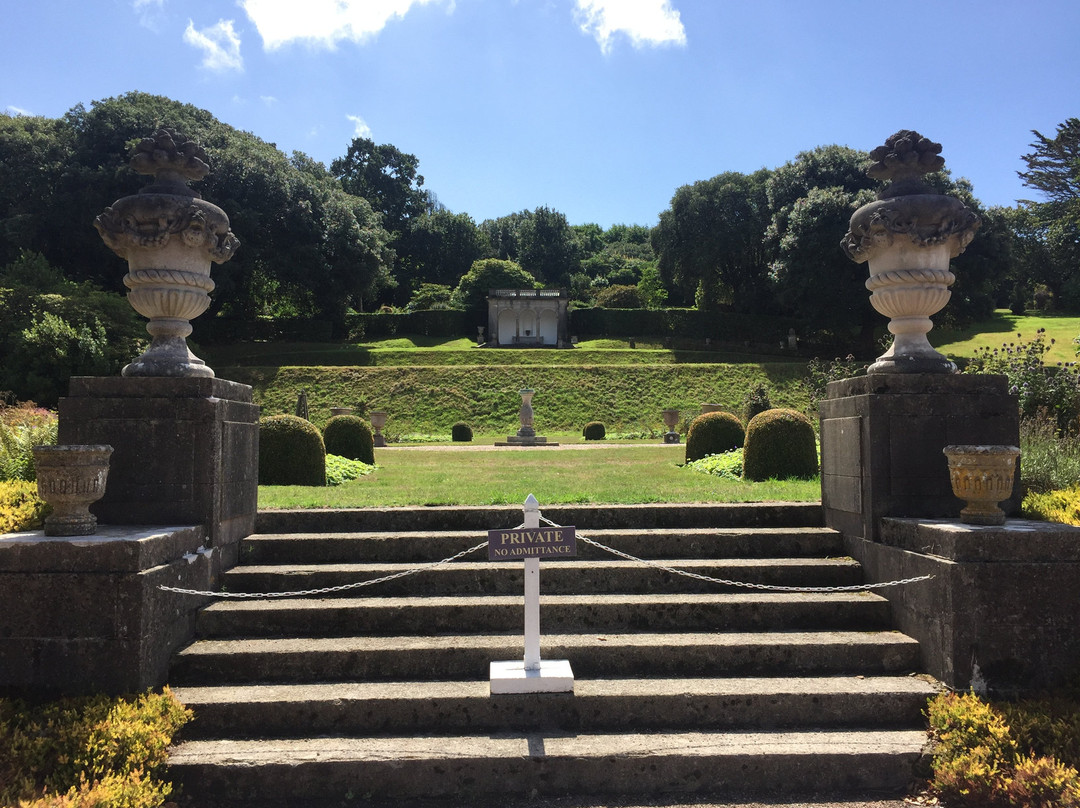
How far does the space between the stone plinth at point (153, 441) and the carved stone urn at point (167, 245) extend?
24 cm

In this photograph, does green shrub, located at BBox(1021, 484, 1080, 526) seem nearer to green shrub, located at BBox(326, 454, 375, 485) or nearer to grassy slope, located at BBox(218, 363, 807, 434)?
green shrub, located at BBox(326, 454, 375, 485)

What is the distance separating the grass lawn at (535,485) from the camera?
6922mm

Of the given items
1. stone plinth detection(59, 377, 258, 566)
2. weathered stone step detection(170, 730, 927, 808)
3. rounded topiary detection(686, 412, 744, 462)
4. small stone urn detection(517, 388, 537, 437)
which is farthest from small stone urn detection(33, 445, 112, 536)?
small stone urn detection(517, 388, 537, 437)

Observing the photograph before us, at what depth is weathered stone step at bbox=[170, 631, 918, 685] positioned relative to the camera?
14.7 ft

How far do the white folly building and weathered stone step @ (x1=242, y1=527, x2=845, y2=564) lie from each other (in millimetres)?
45363

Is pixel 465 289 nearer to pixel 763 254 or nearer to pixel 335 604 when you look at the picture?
pixel 763 254

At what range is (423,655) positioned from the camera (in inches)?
178

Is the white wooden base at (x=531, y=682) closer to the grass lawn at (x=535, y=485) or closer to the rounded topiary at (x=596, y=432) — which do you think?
the grass lawn at (x=535, y=485)

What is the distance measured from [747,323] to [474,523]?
42.5 metres

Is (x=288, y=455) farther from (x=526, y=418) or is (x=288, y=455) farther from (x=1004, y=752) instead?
(x=526, y=418)

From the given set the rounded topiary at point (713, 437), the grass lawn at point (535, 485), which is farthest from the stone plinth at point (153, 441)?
the rounded topiary at point (713, 437)

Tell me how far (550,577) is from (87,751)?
2.95 meters

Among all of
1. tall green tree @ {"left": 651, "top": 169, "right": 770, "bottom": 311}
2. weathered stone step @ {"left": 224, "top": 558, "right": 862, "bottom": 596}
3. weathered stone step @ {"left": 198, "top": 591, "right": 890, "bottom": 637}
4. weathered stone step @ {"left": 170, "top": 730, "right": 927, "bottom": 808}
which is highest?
tall green tree @ {"left": 651, "top": 169, "right": 770, "bottom": 311}

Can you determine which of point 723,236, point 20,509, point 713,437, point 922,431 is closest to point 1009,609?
point 922,431
